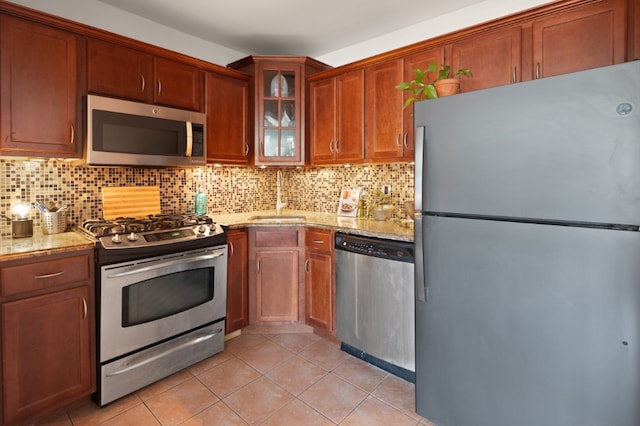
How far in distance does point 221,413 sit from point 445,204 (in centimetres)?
164

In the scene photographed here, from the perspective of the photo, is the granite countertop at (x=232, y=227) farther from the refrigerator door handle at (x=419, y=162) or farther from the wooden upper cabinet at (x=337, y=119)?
the wooden upper cabinet at (x=337, y=119)

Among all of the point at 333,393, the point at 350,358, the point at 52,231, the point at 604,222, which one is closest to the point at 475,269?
the point at 604,222

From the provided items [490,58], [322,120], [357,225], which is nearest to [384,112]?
[322,120]

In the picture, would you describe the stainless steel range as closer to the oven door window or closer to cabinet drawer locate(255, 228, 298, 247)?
the oven door window

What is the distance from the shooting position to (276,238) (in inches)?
111

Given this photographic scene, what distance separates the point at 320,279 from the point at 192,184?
1430 millimetres

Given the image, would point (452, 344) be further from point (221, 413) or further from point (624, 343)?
point (221, 413)

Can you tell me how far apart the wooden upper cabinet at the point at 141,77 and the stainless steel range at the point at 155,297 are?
0.89 m

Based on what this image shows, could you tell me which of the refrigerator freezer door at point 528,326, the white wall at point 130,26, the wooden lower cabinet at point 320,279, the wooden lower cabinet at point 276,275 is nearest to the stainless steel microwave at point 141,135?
the white wall at point 130,26

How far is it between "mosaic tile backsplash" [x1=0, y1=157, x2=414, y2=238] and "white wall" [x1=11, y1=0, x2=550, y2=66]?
A: 1026 mm

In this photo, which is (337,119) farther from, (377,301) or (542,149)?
(542,149)

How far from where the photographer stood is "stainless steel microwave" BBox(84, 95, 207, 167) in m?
2.15

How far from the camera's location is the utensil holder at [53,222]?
2.12 metres

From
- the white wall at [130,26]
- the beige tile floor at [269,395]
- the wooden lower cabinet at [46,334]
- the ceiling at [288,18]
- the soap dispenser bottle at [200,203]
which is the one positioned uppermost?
the ceiling at [288,18]
